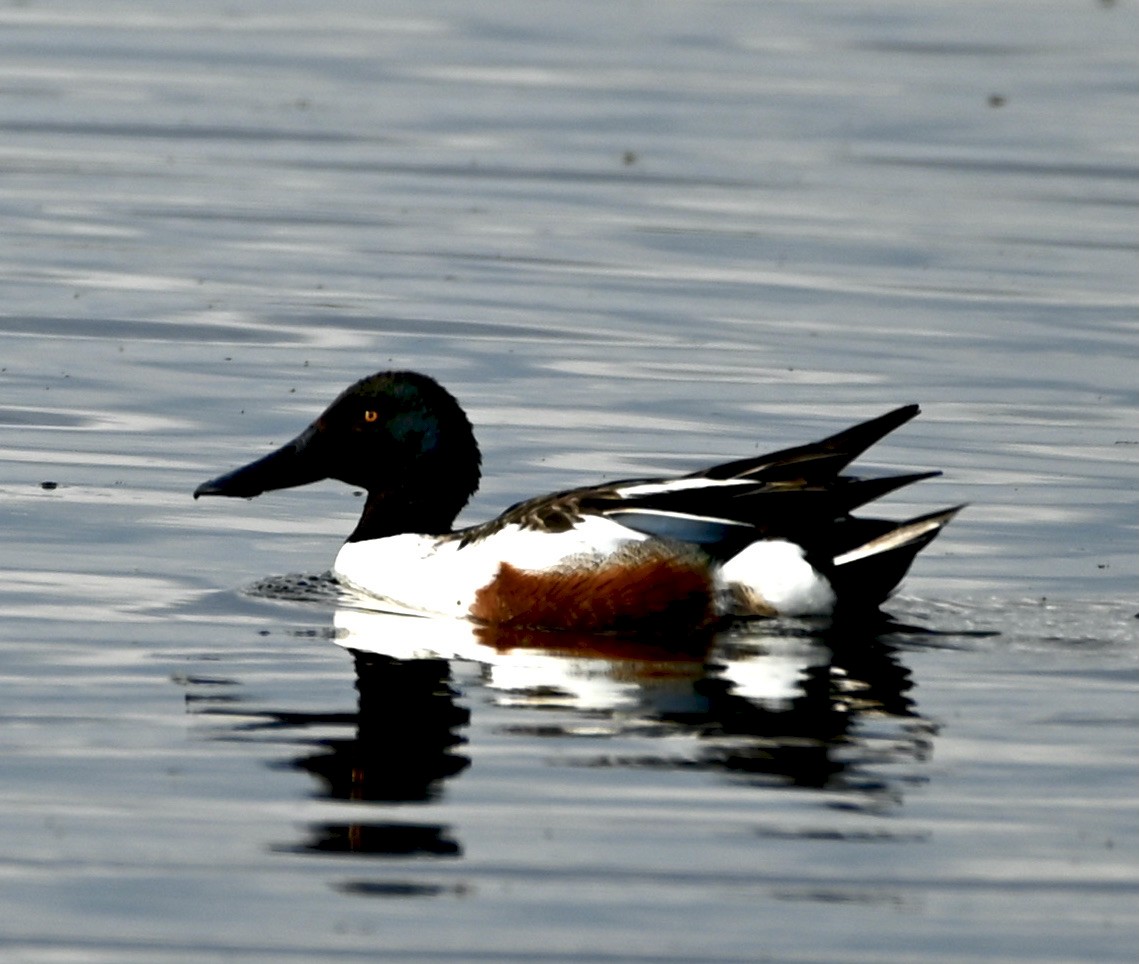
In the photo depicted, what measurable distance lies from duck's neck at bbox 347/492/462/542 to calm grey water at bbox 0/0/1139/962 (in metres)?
0.24

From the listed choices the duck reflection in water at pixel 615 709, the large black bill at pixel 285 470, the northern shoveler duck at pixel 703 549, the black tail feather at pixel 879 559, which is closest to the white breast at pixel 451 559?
the northern shoveler duck at pixel 703 549

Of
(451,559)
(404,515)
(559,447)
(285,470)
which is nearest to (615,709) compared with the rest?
(451,559)

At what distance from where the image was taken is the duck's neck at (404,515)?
9.00 metres

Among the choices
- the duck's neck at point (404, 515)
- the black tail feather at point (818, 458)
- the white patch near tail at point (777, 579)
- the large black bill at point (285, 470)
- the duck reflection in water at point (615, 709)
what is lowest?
the duck reflection in water at point (615, 709)

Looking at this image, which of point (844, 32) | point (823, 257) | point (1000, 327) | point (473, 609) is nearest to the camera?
point (473, 609)

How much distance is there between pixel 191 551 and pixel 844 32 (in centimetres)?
1506

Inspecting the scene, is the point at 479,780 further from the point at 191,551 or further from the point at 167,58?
the point at 167,58

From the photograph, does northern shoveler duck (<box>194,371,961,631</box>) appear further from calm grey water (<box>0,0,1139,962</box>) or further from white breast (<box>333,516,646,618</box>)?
calm grey water (<box>0,0,1139,962</box>)

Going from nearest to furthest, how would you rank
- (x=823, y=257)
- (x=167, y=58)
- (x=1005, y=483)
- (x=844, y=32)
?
1. (x=1005, y=483)
2. (x=823, y=257)
3. (x=167, y=58)
4. (x=844, y=32)

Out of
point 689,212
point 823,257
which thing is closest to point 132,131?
point 689,212

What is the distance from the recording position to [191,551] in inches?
353

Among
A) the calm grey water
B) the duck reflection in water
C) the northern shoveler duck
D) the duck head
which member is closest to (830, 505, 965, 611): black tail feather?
the northern shoveler duck

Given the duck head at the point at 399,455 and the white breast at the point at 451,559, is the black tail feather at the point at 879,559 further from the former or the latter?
the duck head at the point at 399,455

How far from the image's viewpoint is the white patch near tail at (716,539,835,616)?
8219 mm
